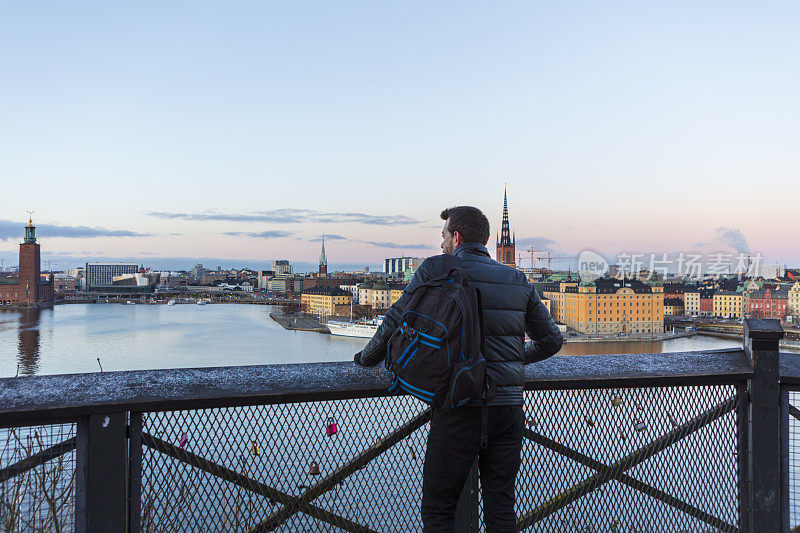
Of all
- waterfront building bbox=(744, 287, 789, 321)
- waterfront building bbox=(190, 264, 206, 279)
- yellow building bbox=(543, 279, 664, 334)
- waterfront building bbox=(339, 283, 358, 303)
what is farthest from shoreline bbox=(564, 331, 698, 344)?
waterfront building bbox=(190, 264, 206, 279)

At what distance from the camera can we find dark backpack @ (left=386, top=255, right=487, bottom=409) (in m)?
1.30

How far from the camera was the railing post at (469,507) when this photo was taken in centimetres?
159

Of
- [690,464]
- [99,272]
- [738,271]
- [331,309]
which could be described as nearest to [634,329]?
[331,309]

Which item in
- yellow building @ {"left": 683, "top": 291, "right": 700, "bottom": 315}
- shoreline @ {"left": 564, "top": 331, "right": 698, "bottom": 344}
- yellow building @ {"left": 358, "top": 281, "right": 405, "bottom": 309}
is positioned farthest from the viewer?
yellow building @ {"left": 358, "top": 281, "right": 405, "bottom": 309}

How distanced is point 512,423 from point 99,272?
166817 mm

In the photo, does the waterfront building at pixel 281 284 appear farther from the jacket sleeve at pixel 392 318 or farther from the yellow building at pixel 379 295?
the jacket sleeve at pixel 392 318

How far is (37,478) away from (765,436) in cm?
207

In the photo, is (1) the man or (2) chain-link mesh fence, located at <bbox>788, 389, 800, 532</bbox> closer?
(1) the man

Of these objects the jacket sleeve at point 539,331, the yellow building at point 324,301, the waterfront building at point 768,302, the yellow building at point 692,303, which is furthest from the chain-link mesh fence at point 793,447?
the yellow building at point 692,303

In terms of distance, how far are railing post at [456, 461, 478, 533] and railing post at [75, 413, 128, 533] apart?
2.82 feet

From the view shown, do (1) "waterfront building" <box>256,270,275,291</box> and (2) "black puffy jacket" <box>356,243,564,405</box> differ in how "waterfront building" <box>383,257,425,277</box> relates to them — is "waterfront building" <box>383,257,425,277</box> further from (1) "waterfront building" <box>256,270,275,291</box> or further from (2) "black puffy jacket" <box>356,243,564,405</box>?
(2) "black puffy jacket" <box>356,243,564,405</box>

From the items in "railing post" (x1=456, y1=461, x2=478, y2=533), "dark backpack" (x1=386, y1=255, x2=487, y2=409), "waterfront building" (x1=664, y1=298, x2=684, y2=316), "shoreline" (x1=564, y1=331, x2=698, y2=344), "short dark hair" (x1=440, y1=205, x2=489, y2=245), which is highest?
"short dark hair" (x1=440, y1=205, x2=489, y2=245)

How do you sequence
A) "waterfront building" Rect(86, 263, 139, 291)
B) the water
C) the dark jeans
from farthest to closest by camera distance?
"waterfront building" Rect(86, 263, 139, 291) → the water → the dark jeans

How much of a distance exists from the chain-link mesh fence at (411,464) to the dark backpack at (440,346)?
299mm
